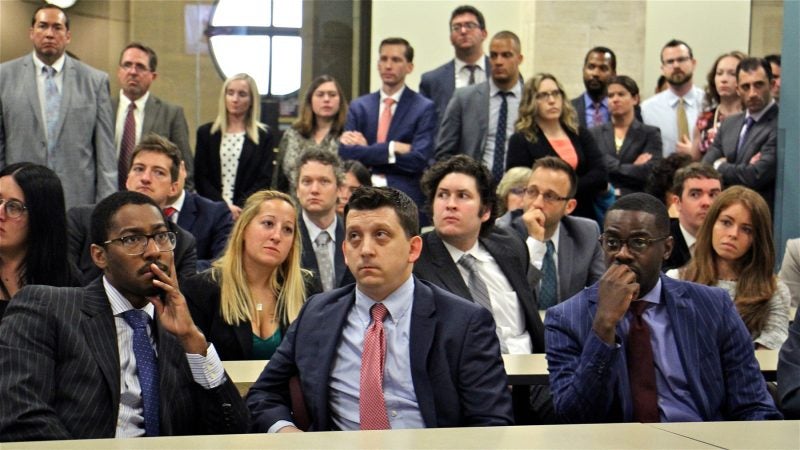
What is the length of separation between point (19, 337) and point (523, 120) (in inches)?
189

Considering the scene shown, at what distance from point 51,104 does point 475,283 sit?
139 inches

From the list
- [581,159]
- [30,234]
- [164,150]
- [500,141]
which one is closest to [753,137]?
[581,159]

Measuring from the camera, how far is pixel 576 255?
6.39m

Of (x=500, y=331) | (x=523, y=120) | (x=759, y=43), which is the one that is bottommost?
(x=500, y=331)

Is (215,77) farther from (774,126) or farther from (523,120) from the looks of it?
(774,126)

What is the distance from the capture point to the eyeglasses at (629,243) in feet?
13.7

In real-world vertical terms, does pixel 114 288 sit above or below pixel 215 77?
below

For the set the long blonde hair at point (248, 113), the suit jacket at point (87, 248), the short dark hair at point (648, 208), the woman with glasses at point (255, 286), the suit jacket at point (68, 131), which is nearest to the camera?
the short dark hair at point (648, 208)

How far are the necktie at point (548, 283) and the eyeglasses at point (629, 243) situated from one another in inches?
84.2

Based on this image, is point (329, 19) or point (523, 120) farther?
point (329, 19)

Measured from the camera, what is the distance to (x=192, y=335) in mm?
3734

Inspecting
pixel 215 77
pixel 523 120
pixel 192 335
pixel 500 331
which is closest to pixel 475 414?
pixel 192 335

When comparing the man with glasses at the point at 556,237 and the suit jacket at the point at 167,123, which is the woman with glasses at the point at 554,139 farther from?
the suit jacket at the point at 167,123

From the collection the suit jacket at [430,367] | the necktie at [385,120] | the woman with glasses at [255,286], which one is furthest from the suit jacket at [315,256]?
the suit jacket at [430,367]
